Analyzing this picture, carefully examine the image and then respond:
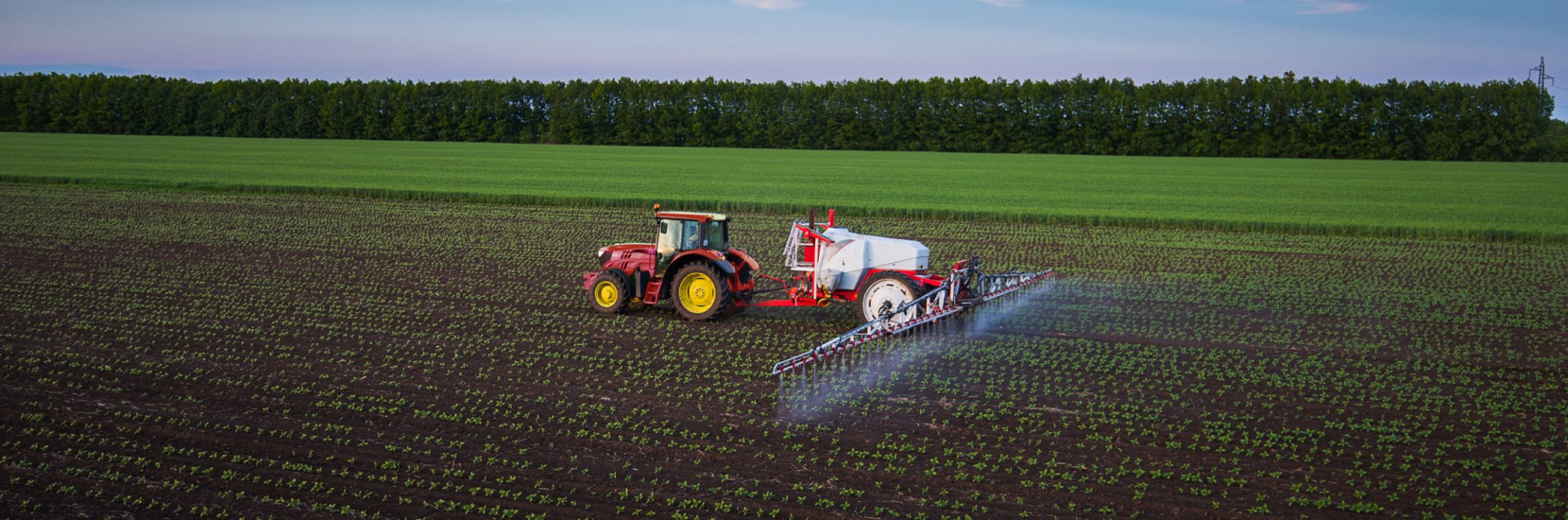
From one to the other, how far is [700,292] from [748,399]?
4.38 m

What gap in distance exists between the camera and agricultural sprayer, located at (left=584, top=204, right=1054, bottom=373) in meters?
15.7


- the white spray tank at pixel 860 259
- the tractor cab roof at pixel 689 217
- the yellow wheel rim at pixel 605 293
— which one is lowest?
the yellow wheel rim at pixel 605 293

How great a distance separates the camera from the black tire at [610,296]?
16.3 metres

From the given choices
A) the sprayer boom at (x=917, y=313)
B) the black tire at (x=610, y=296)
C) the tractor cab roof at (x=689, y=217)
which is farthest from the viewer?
the black tire at (x=610, y=296)

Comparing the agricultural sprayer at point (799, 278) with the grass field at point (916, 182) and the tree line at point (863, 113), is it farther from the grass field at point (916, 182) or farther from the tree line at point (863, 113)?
the tree line at point (863, 113)

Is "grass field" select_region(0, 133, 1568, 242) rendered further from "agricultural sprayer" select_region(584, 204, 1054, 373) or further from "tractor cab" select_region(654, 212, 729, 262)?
"tractor cab" select_region(654, 212, 729, 262)

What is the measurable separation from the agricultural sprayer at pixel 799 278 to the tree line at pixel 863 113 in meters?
76.9

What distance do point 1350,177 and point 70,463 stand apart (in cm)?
5501

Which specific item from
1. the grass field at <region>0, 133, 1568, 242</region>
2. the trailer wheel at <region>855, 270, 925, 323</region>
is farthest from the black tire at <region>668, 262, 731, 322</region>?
the grass field at <region>0, 133, 1568, 242</region>

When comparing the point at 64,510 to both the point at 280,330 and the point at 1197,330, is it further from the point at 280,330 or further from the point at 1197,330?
the point at 1197,330

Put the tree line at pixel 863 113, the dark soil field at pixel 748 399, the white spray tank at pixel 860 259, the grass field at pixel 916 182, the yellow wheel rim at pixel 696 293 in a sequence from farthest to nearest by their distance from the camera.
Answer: the tree line at pixel 863 113
the grass field at pixel 916 182
the yellow wheel rim at pixel 696 293
the white spray tank at pixel 860 259
the dark soil field at pixel 748 399

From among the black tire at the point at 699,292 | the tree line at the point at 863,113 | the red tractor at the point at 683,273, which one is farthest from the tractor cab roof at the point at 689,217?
the tree line at the point at 863,113

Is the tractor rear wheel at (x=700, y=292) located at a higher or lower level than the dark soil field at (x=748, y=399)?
higher

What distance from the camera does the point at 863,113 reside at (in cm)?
9681
